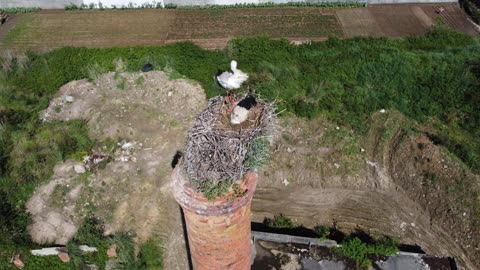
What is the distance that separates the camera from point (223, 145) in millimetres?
5375

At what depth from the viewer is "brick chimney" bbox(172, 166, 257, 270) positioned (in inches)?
225

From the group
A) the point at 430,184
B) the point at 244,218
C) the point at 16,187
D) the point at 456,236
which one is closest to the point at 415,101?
the point at 430,184

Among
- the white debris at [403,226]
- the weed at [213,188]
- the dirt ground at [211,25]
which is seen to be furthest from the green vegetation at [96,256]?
the dirt ground at [211,25]

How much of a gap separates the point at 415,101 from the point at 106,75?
11.0 m

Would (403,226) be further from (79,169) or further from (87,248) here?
(79,169)

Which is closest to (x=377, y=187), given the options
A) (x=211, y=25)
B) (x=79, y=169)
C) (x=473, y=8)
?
(x=79, y=169)

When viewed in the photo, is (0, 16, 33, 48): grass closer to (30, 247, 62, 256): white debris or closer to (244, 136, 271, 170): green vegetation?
(30, 247, 62, 256): white debris

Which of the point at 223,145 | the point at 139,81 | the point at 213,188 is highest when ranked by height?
the point at 223,145

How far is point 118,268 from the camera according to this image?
34.1ft

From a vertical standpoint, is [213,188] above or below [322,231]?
above

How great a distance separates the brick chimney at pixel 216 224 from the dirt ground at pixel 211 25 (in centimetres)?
1205

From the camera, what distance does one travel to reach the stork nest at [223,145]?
5.39 meters

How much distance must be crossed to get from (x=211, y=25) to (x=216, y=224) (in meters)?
14.4

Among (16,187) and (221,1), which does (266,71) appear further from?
(16,187)
